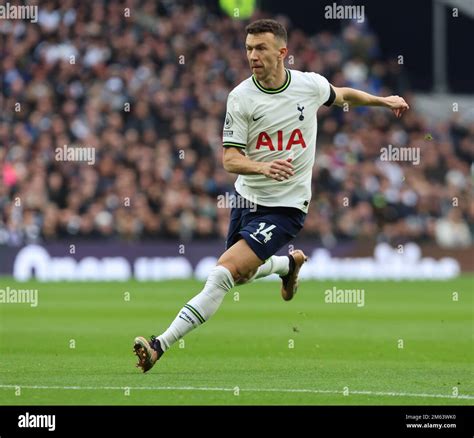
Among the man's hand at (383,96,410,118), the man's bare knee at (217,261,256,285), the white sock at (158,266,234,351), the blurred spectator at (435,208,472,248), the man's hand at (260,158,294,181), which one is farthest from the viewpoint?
the blurred spectator at (435,208,472,248)

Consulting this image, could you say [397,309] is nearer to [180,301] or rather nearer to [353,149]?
[180,301]

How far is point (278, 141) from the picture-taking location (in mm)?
10766

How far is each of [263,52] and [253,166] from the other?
41.8 inches

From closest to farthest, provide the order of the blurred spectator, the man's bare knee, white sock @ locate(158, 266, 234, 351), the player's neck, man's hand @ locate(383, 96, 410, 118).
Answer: white sock @ locate(158, 266, 234, 351) → the man's bare knee → the player's neck → man's hand @ locate(383, 96, 410, 118) → the blurred spectator

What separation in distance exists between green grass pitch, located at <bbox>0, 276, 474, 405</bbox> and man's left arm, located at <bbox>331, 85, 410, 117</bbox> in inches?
93.7

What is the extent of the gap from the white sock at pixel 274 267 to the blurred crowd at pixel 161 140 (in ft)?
46.5

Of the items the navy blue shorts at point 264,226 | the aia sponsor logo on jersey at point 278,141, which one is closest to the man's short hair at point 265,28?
Result: the aia sponsor logo on jersey at point 278,141

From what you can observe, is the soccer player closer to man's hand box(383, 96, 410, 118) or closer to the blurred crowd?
man's hand box(383, 96, 410, 118)

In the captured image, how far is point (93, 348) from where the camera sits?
13.2 m

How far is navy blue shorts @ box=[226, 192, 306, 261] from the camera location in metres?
10.6

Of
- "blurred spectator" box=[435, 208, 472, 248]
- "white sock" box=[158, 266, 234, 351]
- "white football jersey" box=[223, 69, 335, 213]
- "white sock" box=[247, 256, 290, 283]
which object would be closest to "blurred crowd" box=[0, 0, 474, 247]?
"blurred spectator" box=[435, 208, 472, 248]

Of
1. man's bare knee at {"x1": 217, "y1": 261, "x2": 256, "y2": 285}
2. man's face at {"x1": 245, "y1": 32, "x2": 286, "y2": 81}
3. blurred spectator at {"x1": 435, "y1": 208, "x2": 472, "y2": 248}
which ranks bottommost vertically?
man's bare knee at {"x1": 217, "y1": 261, "x2": 256, "y2": 285}

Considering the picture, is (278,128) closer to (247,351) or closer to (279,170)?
(279,170)

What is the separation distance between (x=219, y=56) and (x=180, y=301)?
39.9 feet
